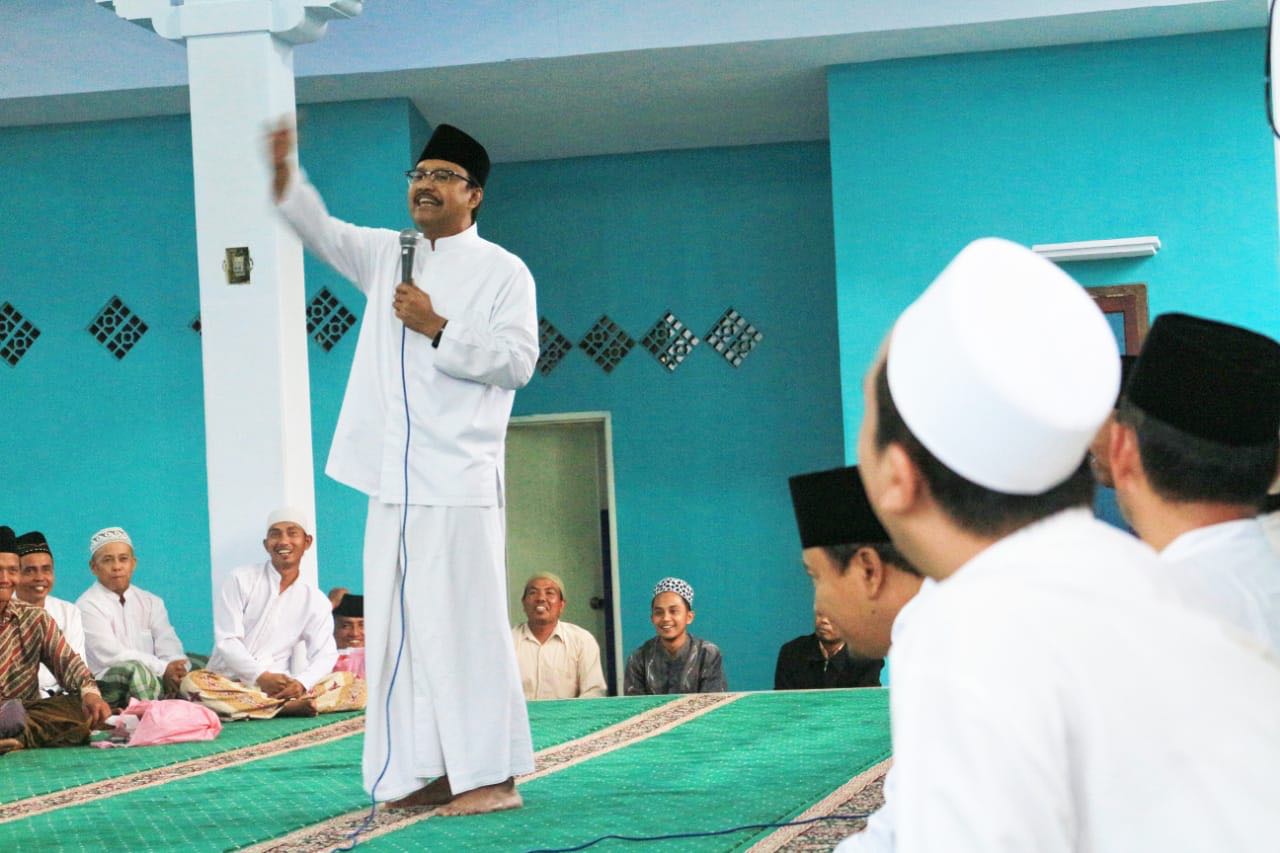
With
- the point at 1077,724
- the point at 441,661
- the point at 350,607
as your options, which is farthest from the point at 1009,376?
the point at 350,607

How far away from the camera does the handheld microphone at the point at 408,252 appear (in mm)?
3395

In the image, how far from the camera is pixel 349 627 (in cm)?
752

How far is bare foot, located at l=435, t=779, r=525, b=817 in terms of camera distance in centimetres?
334

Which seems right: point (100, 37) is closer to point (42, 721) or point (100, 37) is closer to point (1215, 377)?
point (42, 721)

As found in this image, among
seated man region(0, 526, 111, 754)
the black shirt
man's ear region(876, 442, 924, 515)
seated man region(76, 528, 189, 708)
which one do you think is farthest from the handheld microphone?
seated man region(76, 528, 189, 708)

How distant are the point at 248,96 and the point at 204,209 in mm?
518

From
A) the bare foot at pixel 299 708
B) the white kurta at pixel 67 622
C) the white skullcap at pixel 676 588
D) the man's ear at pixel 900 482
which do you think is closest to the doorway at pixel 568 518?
the white skullcap at pixel 676 588

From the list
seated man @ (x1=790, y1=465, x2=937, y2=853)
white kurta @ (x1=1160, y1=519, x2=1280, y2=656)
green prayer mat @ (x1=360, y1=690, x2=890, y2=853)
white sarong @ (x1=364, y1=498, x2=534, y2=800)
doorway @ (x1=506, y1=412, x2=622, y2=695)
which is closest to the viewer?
white kurta @ (x1=1160, y1=519, x2=1280, y2=656)

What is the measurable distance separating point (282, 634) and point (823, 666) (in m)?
2.19

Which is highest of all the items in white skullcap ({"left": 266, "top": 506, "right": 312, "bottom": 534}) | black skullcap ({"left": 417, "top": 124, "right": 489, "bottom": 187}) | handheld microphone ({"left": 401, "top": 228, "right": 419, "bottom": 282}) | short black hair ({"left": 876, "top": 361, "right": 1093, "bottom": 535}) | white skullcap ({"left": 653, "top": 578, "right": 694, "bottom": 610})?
black skullcap ({"left": 417, "top": 124, "right": 489, "bottom": 187})

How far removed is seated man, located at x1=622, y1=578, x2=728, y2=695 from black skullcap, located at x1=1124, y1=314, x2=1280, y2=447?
204 inches

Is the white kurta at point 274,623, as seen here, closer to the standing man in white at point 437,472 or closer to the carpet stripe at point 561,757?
the carpet stripe at point 561,757

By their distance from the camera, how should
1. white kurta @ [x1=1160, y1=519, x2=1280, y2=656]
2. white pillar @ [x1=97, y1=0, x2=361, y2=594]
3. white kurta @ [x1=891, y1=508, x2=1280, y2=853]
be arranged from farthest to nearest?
white pillar @ [x1=97, y1=0, x2=361, y2=594] < white kurta @ [x1=1160, y1=519, x2=1280, y2=656] < white kurta @ [x1=891, y1=508, x2=1280, y2=853]

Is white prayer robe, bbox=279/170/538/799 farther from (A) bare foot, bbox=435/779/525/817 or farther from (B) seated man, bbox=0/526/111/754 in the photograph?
(B) seated man, bbox=0/526/111/754
